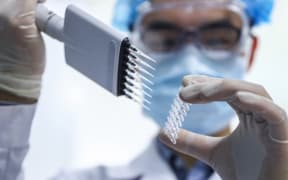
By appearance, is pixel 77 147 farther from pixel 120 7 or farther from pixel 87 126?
pixel 120 7

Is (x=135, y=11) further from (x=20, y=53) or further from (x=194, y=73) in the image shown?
(x=20, y=53)

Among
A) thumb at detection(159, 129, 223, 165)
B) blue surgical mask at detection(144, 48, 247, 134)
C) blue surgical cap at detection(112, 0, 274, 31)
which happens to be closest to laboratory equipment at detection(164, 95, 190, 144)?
thumb at detection(159, 129, 223, 165)

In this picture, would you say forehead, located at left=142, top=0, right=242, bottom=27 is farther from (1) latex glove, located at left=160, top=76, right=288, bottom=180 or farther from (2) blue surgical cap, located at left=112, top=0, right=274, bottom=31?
(1) latex glove, located at left=160, top=76, right=288, bottom=180

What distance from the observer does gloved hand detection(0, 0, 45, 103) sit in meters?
0.86

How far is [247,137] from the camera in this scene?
78 centimetres

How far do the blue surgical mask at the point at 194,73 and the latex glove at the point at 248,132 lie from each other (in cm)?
47

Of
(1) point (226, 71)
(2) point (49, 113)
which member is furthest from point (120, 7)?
(2) point (49, 113)

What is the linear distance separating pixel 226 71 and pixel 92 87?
0.55 m

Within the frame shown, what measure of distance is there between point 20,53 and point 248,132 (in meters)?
0.38

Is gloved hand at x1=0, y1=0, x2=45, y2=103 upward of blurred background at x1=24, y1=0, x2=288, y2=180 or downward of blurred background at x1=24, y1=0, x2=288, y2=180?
upward

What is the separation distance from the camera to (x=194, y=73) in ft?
4.20

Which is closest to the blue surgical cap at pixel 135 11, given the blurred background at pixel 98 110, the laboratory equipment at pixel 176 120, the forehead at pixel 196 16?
the forehead at pixel 196 16

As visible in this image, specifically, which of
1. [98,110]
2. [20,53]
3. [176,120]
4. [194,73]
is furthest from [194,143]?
[98,110]

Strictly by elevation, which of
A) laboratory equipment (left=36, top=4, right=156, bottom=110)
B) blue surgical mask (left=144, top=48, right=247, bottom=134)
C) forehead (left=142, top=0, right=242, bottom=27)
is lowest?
blue surgical mask (left=144, top=48, right=247, bottom=134)
